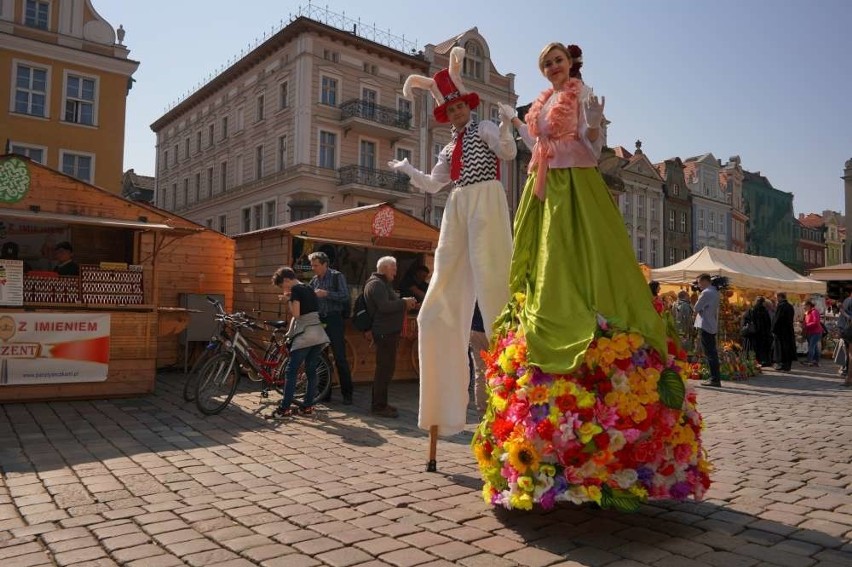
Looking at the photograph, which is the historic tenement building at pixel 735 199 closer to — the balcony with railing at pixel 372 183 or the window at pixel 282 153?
the balcony with railing at pixel 372 183

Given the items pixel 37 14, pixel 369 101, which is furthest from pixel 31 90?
pixel 369 101

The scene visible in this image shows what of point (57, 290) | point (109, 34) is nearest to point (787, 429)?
point (57, 290)

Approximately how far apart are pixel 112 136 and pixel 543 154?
26.8 metres

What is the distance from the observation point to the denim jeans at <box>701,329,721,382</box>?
11.2 m

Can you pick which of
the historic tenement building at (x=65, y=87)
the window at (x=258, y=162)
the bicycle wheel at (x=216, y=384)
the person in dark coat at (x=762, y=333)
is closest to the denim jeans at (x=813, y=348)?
the person in dark coat at (x=762, y=333)

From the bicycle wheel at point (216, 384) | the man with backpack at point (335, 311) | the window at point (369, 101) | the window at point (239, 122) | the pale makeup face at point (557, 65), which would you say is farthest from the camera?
the window at point (239, 122)

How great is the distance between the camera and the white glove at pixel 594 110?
3.40m

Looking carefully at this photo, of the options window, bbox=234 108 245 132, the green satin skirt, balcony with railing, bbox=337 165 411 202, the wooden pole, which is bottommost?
the wooden pole

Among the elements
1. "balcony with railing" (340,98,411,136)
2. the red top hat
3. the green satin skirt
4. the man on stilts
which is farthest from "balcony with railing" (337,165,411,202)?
the green satin skirt

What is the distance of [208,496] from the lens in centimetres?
399

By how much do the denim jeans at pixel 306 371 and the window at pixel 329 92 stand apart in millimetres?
26522

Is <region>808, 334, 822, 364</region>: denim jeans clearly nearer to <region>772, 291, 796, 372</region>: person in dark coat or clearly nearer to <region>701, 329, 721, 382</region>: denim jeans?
<region>772, 291, 796, 372</region>: person in dark coat

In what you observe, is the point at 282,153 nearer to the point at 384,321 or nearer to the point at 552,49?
the point at 384,321

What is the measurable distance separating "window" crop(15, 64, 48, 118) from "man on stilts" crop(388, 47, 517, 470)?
1028 inches
